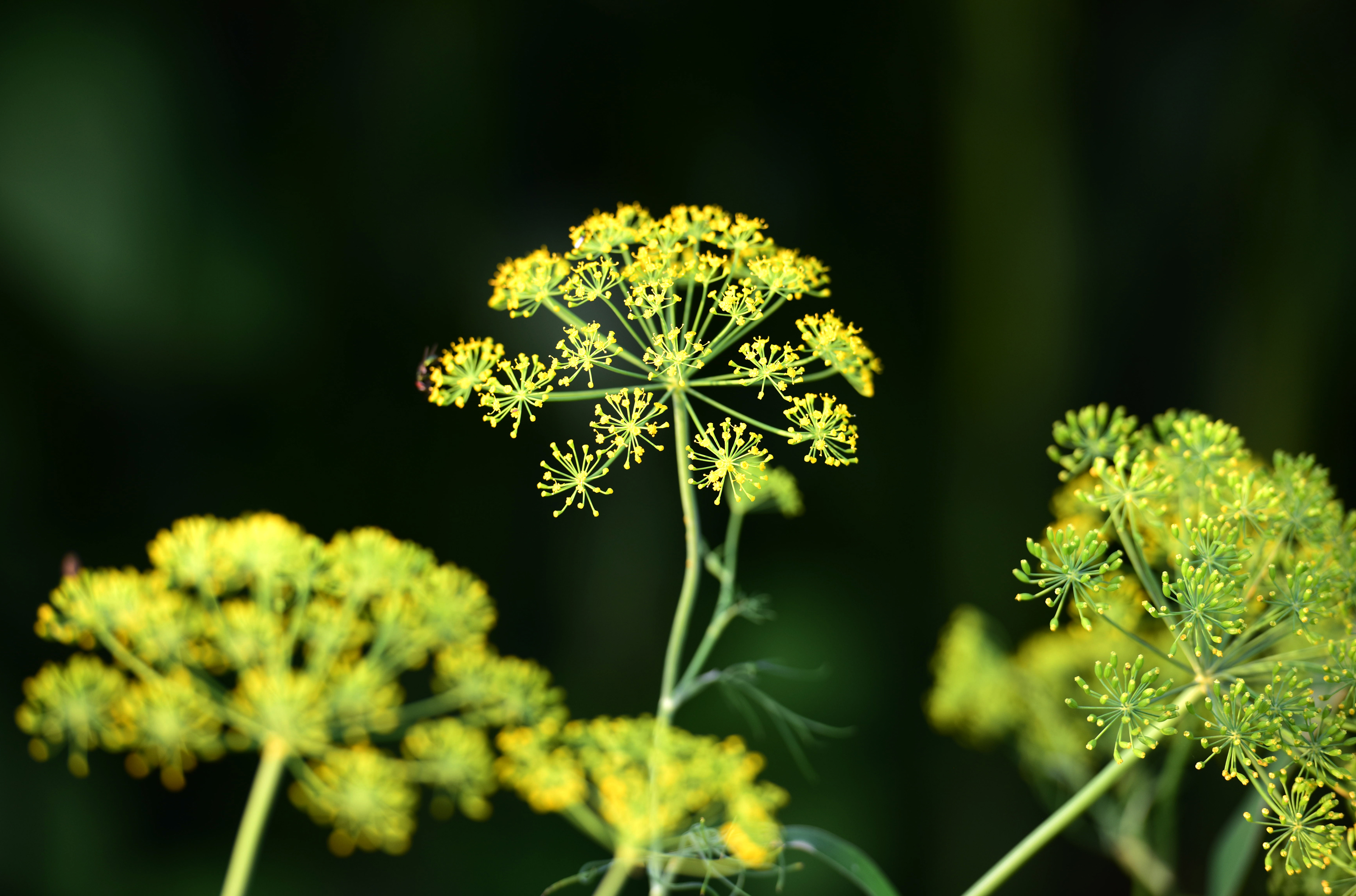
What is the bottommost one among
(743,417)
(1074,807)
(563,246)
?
(1074,807)

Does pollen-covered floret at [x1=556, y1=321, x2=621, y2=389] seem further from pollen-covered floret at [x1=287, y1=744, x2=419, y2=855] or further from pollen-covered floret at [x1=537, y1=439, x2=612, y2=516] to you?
pollen-covered floret at [x1=287, y1=744, x2=419, y2=855]

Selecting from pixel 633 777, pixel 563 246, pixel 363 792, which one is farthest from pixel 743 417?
pixel 563 246

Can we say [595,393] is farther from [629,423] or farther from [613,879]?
[613,879]

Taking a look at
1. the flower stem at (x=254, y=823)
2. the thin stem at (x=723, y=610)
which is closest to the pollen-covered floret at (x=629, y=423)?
the thin stem at (x=723, y=610)

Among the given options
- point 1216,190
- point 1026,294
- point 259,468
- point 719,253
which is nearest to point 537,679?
point 719,253

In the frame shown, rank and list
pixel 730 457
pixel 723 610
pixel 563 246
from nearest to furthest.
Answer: pixel 730 457 → pixel 723 610 → pixel 563 246
